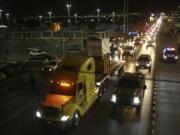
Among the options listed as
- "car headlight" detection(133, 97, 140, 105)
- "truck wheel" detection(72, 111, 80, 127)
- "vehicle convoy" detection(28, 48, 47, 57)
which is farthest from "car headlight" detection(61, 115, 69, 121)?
"vehicle convoy" detection(28, 48, 47, 57)

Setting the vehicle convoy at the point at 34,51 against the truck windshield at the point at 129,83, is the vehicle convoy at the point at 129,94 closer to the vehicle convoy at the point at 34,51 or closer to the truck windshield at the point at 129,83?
the truck windshield at the point at 129,83

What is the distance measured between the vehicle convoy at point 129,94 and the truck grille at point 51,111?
15.7ft

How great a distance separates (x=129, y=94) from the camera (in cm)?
2239

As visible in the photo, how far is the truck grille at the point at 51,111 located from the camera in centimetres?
1909

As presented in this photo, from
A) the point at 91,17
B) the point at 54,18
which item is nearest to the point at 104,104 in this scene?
the point at 54,18

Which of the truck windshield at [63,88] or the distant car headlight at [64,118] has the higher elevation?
the truck windshield at [63,88]

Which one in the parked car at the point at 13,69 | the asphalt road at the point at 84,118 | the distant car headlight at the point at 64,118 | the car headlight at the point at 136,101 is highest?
the parked car at the point at 13,69

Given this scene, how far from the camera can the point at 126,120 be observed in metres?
21.3

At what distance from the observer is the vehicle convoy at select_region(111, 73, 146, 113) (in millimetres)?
22181

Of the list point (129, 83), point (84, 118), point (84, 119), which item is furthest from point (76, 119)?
point (129, 83)

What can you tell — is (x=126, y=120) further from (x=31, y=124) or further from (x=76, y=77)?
(x=31, y=124)

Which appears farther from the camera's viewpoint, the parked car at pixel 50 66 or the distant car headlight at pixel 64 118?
the parked car at pixel 50 66

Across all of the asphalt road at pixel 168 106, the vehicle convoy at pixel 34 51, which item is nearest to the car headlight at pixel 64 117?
the asphalt road at pixel 168 106

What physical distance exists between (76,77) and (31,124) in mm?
3876
